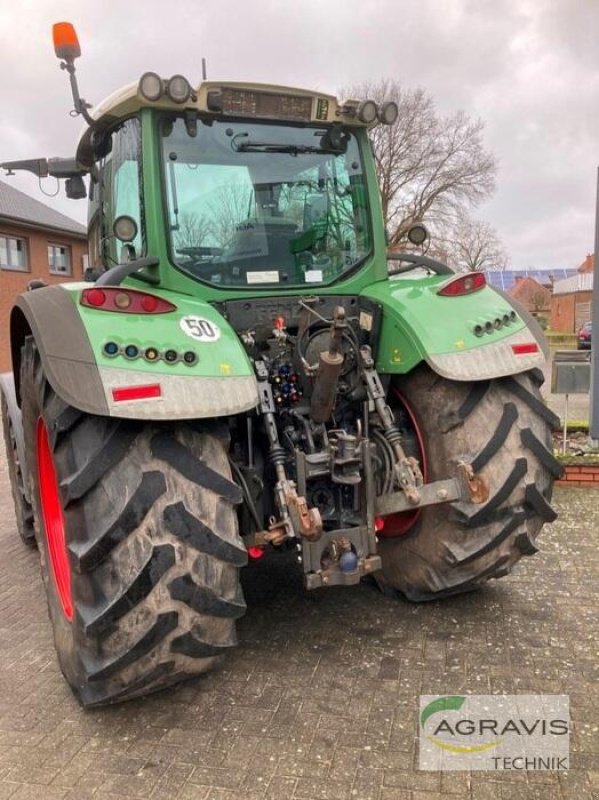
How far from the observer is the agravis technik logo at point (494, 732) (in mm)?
2434

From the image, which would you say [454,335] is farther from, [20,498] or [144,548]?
[20,498]

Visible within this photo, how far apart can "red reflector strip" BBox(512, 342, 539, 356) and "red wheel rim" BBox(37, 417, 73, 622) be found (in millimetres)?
2308

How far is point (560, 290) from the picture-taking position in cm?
5581

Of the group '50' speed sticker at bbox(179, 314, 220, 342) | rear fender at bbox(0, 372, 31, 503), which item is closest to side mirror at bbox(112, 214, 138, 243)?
'50' speed sticker at bbox(179, 314, 220, 342)

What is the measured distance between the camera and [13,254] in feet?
72.4

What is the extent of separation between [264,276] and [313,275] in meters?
0.28

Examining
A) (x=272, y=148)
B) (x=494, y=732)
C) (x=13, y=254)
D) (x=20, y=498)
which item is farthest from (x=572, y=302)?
(x=494, y=732)

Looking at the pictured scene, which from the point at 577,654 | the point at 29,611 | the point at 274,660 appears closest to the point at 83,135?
the point at 29,611

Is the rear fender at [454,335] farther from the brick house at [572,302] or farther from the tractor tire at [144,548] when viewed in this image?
the brick house at [572,302]

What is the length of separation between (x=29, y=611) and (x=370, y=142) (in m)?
3.29

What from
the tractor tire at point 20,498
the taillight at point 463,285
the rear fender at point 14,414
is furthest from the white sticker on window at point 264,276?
the tractor tire at point 20,498

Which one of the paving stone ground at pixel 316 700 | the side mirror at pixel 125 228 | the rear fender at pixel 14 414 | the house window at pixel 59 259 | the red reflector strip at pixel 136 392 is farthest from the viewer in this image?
the house window at pixel 59 259

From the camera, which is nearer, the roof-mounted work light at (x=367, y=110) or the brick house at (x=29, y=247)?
the roof-mounted work light at (x=367, y=110)

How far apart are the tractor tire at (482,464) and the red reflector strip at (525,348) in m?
0.15
